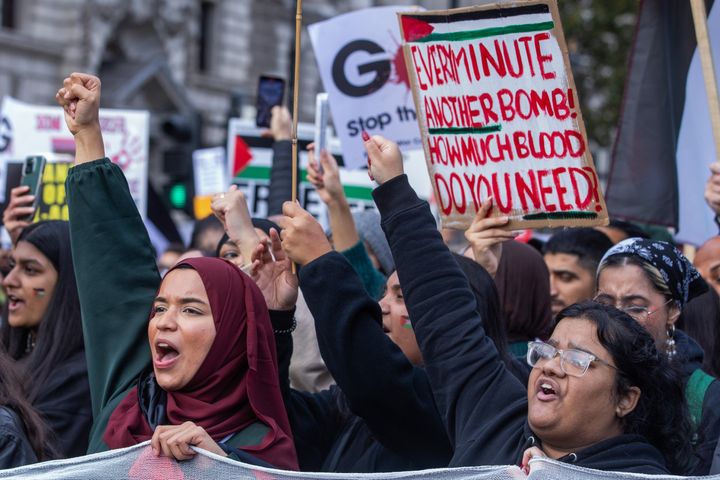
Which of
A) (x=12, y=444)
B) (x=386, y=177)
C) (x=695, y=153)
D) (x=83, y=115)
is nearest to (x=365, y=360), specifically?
(x=386, y=177)

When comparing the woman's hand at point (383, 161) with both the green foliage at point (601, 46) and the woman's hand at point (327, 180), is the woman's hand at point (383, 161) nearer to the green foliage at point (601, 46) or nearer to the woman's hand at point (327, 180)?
the woman's hand at point (327, 180)

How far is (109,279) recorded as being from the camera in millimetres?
3963

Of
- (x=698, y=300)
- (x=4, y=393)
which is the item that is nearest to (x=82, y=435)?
(x=4, y=393)

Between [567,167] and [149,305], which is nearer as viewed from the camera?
[149,305]

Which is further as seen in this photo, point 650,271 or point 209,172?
point 209,172

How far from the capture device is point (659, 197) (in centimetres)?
582

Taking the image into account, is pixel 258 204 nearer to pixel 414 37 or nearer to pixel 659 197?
pixel 659 197

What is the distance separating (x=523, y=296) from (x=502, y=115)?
1.03 m

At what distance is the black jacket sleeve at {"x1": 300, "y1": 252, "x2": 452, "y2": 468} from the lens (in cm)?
377

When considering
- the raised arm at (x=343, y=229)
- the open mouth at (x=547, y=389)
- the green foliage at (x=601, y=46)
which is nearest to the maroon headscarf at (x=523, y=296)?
the raised arm at (x=343, y=229)

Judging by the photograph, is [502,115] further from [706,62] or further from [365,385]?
[365,385]

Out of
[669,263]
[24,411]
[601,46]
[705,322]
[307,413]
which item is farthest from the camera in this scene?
[601,46]

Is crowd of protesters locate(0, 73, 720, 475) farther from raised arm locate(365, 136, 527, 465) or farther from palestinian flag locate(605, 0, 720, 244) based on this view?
palestinian flag locate(605, 0, 720, 244)

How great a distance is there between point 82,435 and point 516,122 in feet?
6.14
